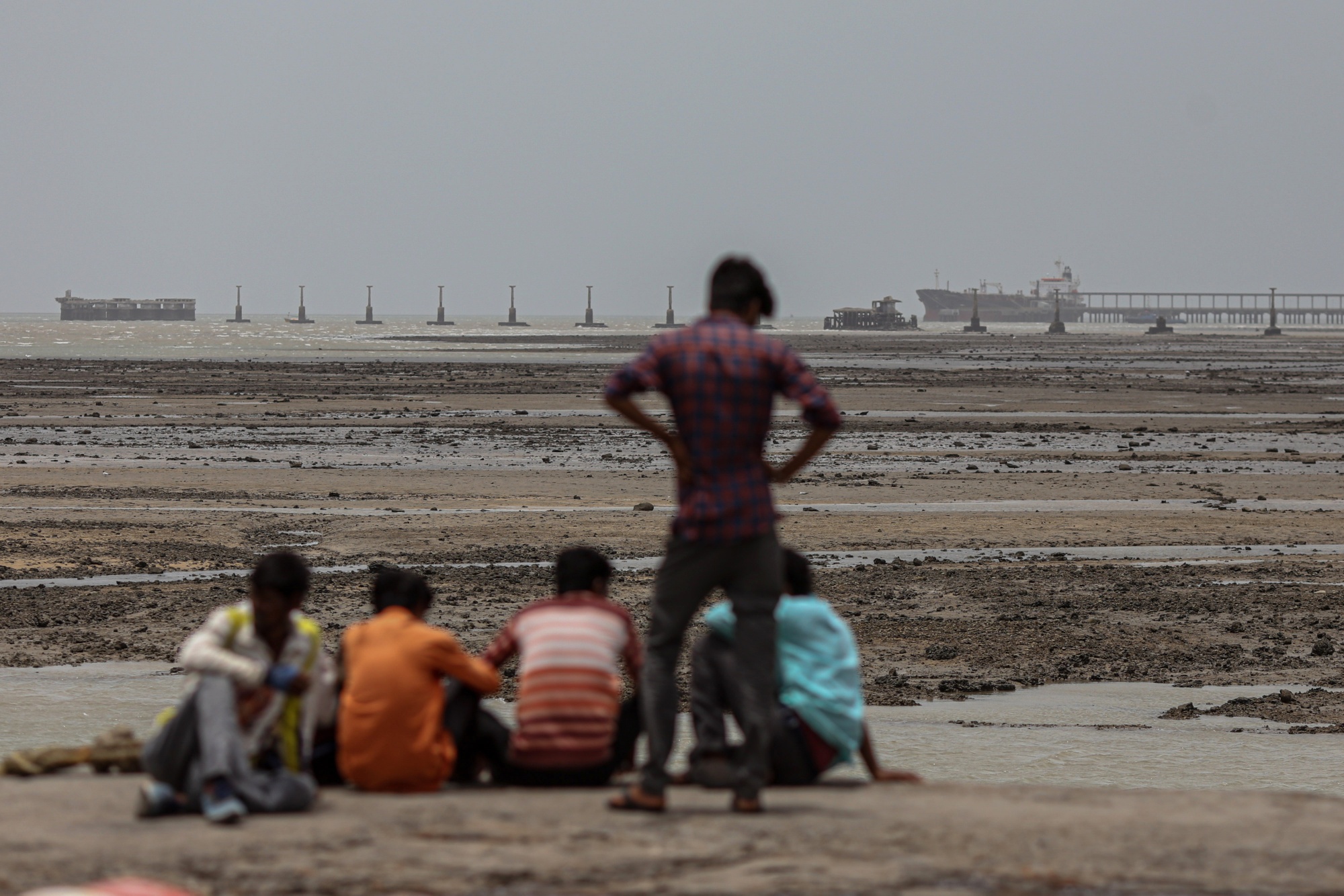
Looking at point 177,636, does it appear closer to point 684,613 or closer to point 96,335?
point 684,613

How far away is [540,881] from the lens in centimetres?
489

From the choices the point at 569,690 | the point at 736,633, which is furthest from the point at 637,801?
the point at 736,633

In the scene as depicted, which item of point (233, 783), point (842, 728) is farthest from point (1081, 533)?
point (233, 783)

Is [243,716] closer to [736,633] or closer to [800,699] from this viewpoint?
[736,633]

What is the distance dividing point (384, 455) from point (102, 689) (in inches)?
629

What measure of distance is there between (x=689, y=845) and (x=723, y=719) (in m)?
0.86

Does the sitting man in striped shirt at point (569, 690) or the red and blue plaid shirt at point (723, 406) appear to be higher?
the red and blue plaid shirt at point (723, 406)

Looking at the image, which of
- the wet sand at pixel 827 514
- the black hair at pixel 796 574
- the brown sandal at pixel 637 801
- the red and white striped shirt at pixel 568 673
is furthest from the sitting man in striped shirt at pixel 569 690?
the wet sand at pixel 827 514

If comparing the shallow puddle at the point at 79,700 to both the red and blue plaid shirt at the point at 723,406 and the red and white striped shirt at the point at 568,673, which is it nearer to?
the red and white striped shirt at the point at 568,673

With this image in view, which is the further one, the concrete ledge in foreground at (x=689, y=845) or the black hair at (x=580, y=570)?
the black hair at (x=580, y=570)

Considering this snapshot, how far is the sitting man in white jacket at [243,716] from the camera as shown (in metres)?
5.49

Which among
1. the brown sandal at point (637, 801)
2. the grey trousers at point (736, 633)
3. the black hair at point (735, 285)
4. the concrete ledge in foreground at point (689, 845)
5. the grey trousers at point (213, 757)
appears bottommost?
the concrete ledge in foreground at point (689, 845)

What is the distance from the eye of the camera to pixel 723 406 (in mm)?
5371

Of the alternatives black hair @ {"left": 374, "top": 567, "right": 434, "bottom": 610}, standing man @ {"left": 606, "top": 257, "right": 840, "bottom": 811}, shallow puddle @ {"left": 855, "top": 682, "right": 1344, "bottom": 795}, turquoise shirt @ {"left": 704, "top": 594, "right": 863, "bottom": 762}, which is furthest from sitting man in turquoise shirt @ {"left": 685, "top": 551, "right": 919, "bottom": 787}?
shallow puddle @ {"left": 855, "top": 682, "right": 1344, "bottom": 795}
